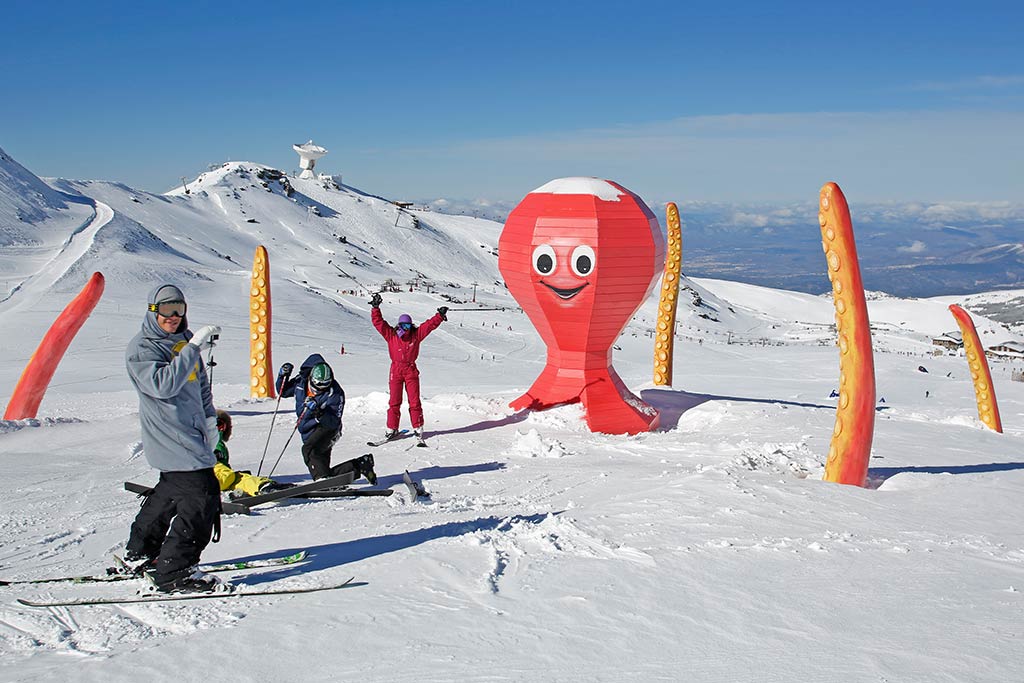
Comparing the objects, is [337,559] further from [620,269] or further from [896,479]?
[620,269]

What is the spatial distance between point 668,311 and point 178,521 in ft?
35.6

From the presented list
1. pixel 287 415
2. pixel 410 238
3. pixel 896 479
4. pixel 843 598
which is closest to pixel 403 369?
pixel 287 415

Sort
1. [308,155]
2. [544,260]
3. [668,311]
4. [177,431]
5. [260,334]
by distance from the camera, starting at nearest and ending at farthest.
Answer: [177,431]
[544,260]
[260,334]
[668,311]
[308,155]

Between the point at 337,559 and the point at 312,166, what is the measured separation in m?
61.4

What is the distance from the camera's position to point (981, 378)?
12.0 meters

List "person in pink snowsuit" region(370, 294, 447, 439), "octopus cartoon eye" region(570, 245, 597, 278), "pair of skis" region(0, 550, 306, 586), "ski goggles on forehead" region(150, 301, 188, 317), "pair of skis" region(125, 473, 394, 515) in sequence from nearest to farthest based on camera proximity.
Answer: "ski goggles on forehead" region(150, 301, 188, 317) < "pair of skis" region(0, 550, 306, 586) < "pair of skis" region(125, 473, 394, 515) < "person in pink snowsuit" region(370, 294, 447, 439) < "octopus cartoon eye" region(570, 245, 597, 278)

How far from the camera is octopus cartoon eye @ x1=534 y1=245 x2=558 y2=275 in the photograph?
30.9ft

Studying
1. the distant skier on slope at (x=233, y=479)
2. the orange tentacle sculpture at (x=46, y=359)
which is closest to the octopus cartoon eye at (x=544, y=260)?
the distant skier on slope at (x=233, y=479)

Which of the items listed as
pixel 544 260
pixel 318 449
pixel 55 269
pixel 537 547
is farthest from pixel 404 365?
pixel 55 269

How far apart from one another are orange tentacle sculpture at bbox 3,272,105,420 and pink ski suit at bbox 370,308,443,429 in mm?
3611

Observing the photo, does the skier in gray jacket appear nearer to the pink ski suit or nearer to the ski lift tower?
the pink ski suit

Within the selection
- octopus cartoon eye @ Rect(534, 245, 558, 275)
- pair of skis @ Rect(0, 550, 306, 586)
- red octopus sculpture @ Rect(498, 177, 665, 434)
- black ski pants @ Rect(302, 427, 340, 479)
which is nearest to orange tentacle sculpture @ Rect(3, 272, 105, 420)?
black ski pants @ Rect(302, 427, 340, 479)

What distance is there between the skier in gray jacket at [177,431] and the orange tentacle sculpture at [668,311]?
10126 millimetres

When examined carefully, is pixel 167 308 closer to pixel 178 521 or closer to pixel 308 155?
pixel 178 521
